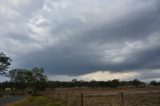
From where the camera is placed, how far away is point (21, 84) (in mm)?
139000

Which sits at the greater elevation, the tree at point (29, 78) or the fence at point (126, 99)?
the tree at point (29, 78)

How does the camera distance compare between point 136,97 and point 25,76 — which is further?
point 25,76

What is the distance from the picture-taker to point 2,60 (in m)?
85.3

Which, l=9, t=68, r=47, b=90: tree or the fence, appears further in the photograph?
l=9, t=68, r=47, b=90: tree

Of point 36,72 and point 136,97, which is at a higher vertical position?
point 36,72

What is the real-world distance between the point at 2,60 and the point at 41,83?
41114 millimetres

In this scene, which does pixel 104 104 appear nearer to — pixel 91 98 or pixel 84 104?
pixel 91 98

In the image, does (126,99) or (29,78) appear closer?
(126,99)

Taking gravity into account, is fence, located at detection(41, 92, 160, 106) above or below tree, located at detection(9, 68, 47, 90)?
below

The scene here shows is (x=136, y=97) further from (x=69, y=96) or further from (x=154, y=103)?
(x=69, y=96)

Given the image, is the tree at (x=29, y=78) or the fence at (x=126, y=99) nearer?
the fence at (x=126, y=99)

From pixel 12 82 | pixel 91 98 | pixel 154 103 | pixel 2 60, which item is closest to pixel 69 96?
pixel 91 98

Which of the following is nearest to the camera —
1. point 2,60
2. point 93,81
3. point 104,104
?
point 104,104

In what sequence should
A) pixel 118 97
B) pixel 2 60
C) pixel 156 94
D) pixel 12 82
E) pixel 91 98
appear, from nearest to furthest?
pixel 156 94 < pixel 118 97 < pixel 91 98 < pixel 2 60 < pixel 12 82
